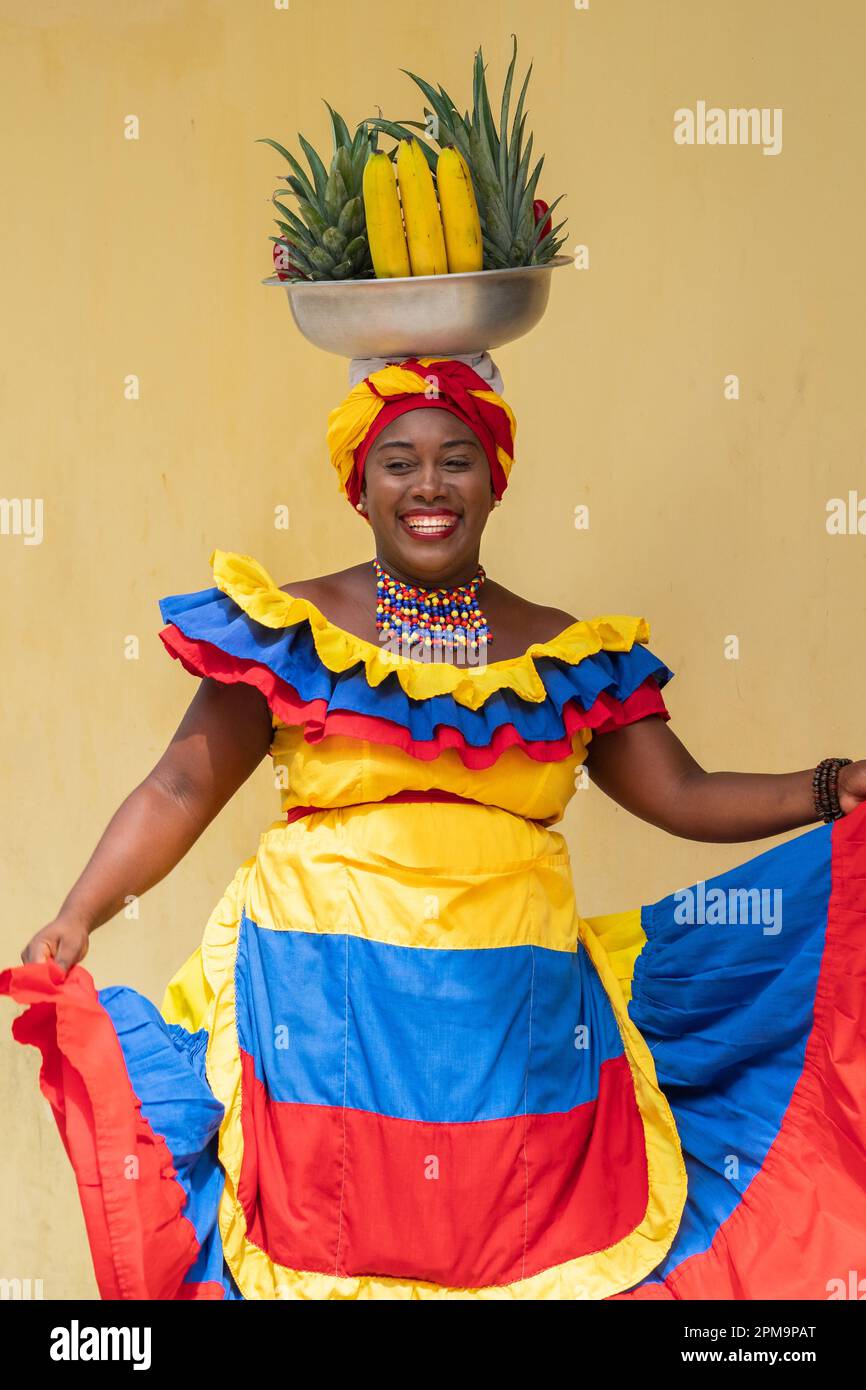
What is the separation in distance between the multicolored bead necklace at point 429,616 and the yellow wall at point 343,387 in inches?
49.3

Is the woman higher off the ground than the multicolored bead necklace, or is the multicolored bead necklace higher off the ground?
the multicolored bead necklace

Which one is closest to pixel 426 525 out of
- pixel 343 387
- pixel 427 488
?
pixel 427 488

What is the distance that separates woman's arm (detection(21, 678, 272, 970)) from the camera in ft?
8.84

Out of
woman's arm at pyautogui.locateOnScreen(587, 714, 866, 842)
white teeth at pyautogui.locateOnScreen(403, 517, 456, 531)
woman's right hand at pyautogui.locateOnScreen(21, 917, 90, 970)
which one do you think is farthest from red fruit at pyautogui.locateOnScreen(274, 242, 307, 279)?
woman's right hand at pyautogui.locateOnScreen(21, 917, 90, 970)

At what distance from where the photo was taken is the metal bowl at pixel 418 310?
110 inches

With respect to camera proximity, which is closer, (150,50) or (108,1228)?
(108,1228)

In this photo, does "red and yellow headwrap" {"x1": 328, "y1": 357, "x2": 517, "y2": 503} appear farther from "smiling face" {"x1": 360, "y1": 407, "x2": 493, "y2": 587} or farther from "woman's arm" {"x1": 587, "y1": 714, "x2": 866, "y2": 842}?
"woman's arm" {"x1": 587, "y1": 714, "x2": 866, "y2": 842}

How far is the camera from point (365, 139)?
2.90 meters

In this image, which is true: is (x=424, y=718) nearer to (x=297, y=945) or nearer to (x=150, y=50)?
(x=297, y=945)

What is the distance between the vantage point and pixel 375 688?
274cm

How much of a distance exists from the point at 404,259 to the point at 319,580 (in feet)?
1.67

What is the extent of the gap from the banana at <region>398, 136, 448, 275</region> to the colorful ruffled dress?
54cm

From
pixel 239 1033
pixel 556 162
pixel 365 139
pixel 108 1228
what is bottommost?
pixel 108 1228

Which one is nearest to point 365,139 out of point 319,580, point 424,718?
point 319,580
